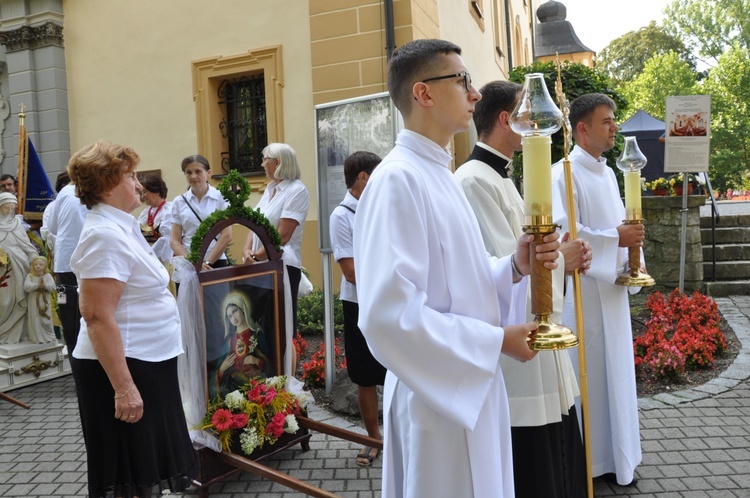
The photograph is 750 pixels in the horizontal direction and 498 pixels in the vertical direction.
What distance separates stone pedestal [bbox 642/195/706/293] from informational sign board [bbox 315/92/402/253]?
518cm

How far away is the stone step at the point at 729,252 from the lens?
10.1 m

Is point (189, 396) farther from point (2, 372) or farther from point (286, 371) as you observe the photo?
point (2, 372)

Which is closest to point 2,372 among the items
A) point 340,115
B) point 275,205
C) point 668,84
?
point 275,205

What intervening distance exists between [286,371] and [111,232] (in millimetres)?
2046

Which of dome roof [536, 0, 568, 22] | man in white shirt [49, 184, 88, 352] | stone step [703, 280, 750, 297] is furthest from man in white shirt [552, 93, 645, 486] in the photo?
dome roof [536, 0, 568, 22]

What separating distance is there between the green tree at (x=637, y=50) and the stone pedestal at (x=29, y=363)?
5189 cm

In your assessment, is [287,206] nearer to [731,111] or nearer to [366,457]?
[366,457]

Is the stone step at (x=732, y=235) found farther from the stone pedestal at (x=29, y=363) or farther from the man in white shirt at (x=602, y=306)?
the stone pedestal at (x=29, y=363)

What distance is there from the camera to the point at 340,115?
20.2ft

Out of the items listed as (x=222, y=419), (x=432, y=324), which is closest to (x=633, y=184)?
(x=432, y=324)

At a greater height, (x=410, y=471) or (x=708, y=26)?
(x=708, y=26)

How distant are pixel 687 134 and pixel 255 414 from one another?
6.73 metres

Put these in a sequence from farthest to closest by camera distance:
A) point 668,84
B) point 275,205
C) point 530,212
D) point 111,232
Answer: point 668,84 → point 275,205 → point 111,232 → point 530,212

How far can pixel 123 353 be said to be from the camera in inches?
115
